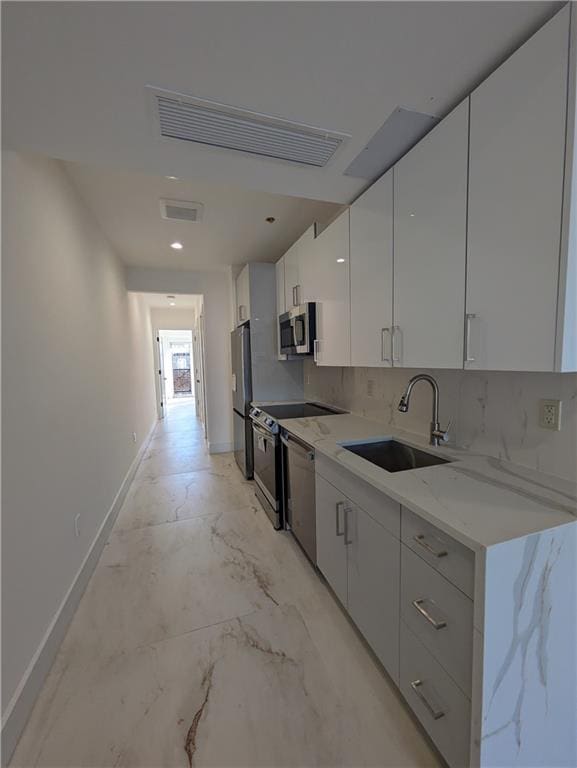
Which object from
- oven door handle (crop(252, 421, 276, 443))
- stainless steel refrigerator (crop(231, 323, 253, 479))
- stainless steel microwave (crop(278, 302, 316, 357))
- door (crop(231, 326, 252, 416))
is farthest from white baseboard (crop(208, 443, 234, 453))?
stainless steel microwave (crop(278, 302, 316, 357))

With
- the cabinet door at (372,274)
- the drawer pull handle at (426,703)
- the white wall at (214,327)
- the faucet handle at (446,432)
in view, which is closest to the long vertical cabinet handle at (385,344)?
the cabinet door at (372,274)

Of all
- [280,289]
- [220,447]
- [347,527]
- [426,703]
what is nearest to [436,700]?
[426,703]

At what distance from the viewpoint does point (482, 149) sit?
110 cm

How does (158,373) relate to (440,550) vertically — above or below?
above

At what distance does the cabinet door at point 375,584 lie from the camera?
125 centimetres

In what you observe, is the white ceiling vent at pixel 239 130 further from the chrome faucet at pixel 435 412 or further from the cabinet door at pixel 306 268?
the chrome faucet at pixel 435 412

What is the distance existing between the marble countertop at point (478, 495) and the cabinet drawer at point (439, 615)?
0.21 metres

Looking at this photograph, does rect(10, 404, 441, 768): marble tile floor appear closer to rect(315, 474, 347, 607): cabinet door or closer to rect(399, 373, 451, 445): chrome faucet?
rect(315, 474, 347, 607): cabinet door

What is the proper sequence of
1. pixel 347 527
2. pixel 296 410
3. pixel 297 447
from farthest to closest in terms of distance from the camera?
1. pixel 296 410
2. pixel 297 447
3. pixel 347 527

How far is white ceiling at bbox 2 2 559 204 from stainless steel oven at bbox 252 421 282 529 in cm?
201

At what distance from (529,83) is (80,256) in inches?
104

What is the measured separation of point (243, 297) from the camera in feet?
12.3

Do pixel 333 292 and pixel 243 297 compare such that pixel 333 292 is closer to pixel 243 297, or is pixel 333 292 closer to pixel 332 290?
pixel 332 290

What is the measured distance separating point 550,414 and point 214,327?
4207mm
